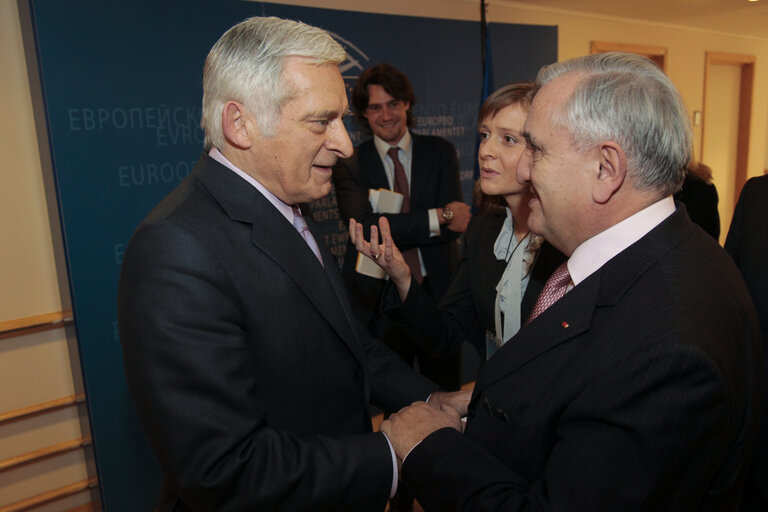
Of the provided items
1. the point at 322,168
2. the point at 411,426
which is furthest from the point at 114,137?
the point at 411,426

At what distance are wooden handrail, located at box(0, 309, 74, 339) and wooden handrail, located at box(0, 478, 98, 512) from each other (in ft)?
2.60

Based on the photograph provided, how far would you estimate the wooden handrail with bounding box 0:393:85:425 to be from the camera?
2611 millimetres

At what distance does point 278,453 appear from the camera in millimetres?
1069

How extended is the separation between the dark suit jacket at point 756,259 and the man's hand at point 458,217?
118 centimetres

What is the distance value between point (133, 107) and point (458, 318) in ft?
5.96

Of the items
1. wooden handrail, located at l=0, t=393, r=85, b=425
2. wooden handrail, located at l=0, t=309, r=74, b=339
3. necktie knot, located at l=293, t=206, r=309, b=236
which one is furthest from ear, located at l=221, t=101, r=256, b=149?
wooden handrail, located at l=0, t=393, r=85, b=425

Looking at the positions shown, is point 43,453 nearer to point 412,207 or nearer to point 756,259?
point 412,207

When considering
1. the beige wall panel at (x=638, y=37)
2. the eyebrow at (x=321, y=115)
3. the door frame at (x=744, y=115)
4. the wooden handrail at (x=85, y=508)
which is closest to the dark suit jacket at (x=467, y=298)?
the eyebrow at (x=321, y=115)

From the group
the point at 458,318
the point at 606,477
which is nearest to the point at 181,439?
the point at 606,477

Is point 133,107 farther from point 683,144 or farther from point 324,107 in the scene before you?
point 683,144

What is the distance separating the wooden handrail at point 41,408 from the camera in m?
2.61

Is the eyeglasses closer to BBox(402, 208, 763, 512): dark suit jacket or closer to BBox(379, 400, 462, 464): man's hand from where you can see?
BBox(379, 400, 462, 464): man's hand

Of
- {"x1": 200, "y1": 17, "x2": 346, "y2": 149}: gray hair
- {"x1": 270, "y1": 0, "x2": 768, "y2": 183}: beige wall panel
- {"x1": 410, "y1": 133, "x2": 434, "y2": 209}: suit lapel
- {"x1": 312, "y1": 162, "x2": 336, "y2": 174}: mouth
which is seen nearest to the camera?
{"x1": 200, "y1": 17, "x2": 346, "y2": 149}: gray hair

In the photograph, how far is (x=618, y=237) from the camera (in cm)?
102
